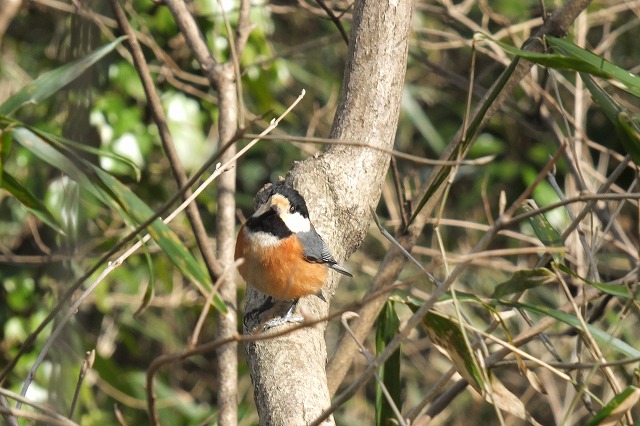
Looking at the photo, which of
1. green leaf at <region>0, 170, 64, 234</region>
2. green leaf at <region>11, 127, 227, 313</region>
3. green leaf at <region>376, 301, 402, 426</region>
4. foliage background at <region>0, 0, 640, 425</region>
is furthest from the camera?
foliage background at <region>0, 0, 640, 425</region>

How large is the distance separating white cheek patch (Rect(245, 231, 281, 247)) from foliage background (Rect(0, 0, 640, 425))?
488mm

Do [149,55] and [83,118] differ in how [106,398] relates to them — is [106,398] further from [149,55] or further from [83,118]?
[83,118]

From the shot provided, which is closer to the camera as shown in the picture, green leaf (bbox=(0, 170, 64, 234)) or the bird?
green leaf (bbox=(0, 170, 64, 234))

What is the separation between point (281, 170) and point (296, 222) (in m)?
3.26

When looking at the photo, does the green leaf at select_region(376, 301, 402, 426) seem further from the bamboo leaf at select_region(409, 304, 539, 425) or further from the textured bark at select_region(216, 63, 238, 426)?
the textured bark at select_region(216, 63, 238, 426)

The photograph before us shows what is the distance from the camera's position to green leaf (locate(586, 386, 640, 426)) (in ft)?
5.59

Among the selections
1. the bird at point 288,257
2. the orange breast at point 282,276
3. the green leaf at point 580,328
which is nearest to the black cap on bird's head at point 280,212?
the bird at point 288,257

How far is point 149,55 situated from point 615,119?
288 centimetres

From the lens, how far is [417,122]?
5.24 meters

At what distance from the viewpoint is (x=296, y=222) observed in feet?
8.73

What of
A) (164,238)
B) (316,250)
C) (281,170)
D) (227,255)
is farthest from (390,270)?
(281,170)

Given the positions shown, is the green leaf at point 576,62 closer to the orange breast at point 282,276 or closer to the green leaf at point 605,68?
the green leaf at point 605,68

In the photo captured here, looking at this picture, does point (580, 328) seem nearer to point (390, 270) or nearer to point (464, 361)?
point (464, 361)

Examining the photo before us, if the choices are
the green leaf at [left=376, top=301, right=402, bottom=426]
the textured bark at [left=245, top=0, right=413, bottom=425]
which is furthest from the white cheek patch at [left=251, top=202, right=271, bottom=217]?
the green leaf at [left=376, top=301, right=402, bottom=426]
